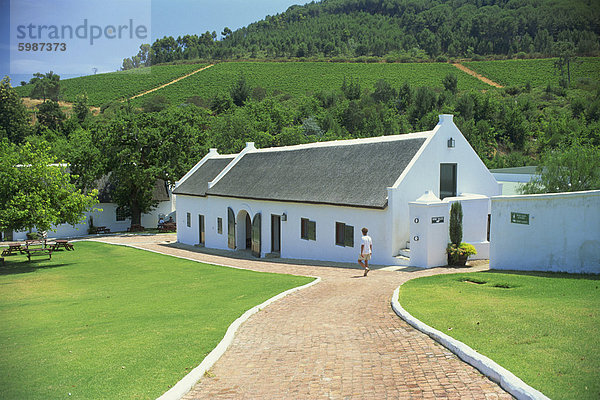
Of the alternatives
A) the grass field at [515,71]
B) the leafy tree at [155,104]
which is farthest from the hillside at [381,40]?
the leafy tree at [155,104]

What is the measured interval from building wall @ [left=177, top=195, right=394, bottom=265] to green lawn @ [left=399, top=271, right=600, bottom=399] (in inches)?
257

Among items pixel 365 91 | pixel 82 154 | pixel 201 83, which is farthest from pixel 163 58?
pixel 82 154

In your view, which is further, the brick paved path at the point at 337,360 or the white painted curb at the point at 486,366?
the brick paved path at the point at 337,360

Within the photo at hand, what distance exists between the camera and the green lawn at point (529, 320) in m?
6.39

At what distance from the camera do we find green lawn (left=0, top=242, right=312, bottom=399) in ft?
24.2

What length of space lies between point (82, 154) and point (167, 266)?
2592cm

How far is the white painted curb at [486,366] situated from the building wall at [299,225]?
11.6 metres

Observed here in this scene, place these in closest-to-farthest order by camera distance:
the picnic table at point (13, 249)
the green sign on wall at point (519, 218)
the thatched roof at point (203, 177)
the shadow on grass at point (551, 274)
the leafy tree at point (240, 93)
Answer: the shadow on grass at point (551, 274)
the green sign on wall at point (519, 218)
the picnic table at point (13, 249)
the thatched roof at point (203, 177)
the leafy tree at point (240, 93)

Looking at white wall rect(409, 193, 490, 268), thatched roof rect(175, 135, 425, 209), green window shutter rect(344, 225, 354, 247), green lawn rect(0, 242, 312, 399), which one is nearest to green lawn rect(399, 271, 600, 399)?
white wall rect(409, 193, 490, 268)

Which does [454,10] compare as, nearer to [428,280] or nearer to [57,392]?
[428,280]

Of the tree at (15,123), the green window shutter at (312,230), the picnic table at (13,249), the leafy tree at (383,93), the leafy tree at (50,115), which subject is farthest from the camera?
the leafy tree at (383,93)

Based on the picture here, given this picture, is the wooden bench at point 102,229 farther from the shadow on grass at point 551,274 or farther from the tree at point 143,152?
the shadow on grass at point 551,274

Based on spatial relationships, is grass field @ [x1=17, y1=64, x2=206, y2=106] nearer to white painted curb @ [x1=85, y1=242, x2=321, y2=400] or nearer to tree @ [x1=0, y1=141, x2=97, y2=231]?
tree @ [x1=0, y1=141, x2=97, y2=231]

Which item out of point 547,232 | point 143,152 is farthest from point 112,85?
point 547,232
